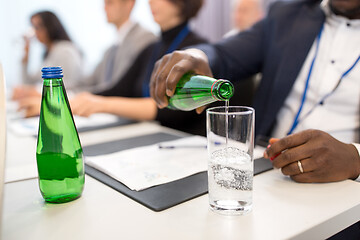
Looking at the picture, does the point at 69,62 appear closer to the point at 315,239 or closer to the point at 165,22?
the point at 165,22

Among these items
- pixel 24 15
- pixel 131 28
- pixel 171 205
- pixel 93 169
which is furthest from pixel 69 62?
pixel 171 205

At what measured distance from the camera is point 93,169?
848 mm

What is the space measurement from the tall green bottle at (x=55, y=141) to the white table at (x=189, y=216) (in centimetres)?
5

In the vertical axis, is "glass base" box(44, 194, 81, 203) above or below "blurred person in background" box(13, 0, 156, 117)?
below

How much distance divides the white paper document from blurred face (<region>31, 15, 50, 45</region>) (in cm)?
245

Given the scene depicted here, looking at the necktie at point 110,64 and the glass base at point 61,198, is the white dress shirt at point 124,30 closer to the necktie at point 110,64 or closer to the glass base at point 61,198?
the necktie at point 110,64

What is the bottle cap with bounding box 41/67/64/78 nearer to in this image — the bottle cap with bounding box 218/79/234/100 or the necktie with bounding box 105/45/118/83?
the bottle cap with bounding box 218/79/234/100

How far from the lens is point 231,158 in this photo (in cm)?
58

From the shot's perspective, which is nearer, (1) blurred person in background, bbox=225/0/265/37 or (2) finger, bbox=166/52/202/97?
(2) finger, bbox=166/52/202/97

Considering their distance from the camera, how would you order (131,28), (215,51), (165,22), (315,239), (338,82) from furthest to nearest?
(131,28)
(165,22)
(215,51)
(338,82)
(315,239)

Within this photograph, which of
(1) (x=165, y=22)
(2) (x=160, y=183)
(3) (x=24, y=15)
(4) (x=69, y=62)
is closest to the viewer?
(2) (x=160, y=183)

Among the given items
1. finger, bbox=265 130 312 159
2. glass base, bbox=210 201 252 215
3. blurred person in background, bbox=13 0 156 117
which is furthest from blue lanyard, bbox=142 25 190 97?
glass base, bbox=210 201 252 215

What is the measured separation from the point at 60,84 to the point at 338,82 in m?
0.84

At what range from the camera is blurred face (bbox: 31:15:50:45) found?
9.98ft
